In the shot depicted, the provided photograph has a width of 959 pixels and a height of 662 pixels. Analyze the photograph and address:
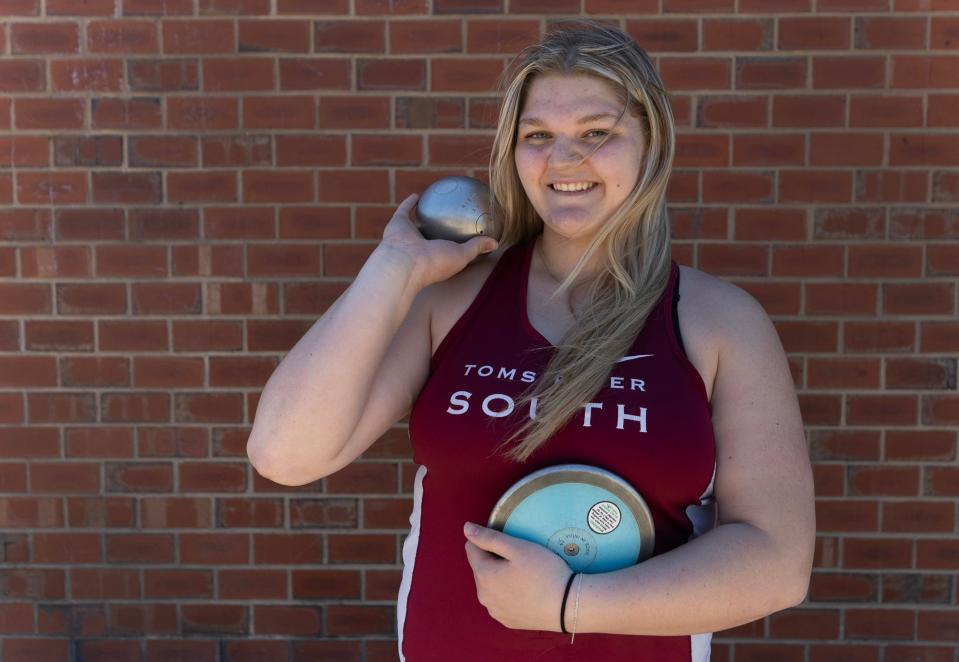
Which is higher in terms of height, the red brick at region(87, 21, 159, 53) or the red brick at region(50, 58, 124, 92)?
the red brick at region(87, 21, 159, 53)

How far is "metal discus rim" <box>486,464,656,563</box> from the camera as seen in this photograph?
5.85ft

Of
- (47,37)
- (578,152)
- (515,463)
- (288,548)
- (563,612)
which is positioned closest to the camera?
(563,612)

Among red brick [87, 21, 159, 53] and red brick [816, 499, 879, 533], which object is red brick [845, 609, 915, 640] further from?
red brick [87, 21, 159, 53]

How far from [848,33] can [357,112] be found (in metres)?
1.56

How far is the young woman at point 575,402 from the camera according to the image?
180 centimetres

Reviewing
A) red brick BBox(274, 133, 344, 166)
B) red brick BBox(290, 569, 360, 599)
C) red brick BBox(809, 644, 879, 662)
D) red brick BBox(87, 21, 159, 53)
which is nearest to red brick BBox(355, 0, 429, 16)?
red brick BBox(274, 133, 344, 166)

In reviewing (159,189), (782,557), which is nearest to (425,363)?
(782,557)

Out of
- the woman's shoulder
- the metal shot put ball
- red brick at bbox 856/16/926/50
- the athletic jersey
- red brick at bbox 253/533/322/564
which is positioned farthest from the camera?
red brick at bbox 253/533/322/564

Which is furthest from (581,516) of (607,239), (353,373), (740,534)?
(607,239)

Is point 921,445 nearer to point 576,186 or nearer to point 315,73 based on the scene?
point 576,186

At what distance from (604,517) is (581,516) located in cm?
4

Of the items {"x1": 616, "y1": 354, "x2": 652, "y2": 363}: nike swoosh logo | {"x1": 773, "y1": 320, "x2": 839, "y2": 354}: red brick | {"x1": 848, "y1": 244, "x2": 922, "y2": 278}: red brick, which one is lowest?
{"x1": 773, "y1": 320, "x2": 839, "y2": 354}: red brick

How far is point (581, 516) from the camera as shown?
70.2 inches

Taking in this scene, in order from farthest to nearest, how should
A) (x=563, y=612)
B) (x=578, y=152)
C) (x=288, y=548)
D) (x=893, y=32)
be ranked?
(x=288, y=548)
(x=893, y=32)
(x=578, y=152)
(x=563, y=612)
